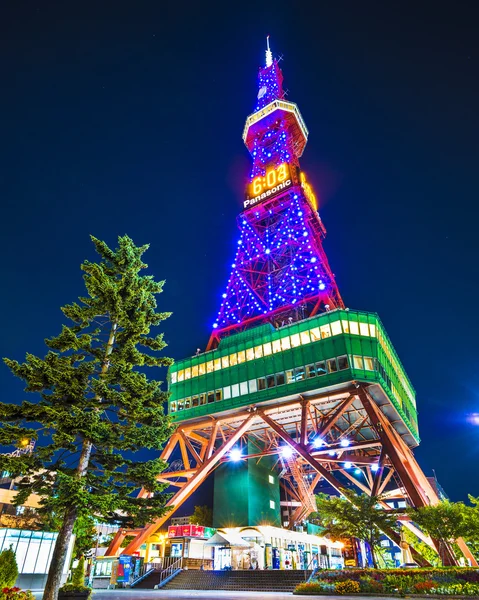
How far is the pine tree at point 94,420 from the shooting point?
15711mm

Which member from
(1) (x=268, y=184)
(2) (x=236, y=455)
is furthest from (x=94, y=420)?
(1) (x=268, y=184)

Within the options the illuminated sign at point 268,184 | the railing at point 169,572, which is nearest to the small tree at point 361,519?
the railing at point 169,572

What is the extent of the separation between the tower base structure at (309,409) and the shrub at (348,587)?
836 centimetres

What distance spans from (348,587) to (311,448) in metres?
15.9

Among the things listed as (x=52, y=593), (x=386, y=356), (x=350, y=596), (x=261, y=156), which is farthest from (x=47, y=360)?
(x=261, y=156)

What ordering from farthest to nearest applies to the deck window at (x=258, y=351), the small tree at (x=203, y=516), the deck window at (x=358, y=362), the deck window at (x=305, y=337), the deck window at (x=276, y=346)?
the small tree at (x=203, y=516) < the deck window at (x=258, y=351) < the deck window at (x=276, y=346) < the deck window at (x=305, y=337) < the deck window at (x=358, y=362)

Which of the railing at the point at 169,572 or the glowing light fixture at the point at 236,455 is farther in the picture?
the glowing light fixture at the point at 236,455

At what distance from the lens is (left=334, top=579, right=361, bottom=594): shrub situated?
2309 cm

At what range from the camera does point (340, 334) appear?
135 feet

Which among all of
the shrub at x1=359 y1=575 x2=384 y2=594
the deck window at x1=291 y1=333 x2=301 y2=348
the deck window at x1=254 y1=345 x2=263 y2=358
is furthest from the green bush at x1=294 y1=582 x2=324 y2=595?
the deck window at x1=254 y1=345 x2=263 y2=358

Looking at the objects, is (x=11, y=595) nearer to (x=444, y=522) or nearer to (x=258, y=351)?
(x=444, y=522)

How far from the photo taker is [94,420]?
642 inches

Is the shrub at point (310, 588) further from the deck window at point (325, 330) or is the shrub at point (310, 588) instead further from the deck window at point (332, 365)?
the deck window at point (325, 330)

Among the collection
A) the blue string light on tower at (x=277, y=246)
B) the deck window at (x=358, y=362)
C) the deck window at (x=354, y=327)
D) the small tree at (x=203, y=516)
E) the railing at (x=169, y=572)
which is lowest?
the railing at (x=169, y=572)
